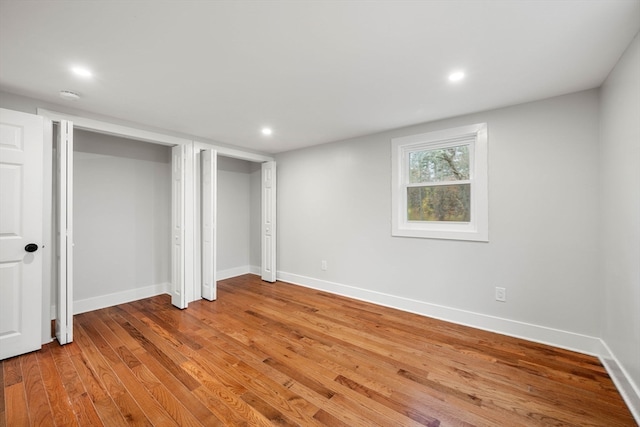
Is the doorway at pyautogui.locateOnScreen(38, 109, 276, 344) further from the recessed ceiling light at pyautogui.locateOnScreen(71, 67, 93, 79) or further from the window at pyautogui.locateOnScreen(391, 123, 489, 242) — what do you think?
the window at pyautogui.locateOnScreen(391, 123, 489, 242)

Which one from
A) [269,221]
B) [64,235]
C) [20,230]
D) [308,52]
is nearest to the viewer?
[308,52]

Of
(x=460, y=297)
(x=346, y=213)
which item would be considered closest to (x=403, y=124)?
(x=346, y=213)

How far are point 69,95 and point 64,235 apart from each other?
4.17ft

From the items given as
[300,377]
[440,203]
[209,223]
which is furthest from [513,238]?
[209,223]

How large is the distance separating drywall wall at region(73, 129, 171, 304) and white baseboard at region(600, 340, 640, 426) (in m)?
4.91

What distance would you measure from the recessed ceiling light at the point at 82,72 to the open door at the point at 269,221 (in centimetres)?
281

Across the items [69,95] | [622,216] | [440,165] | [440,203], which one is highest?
[69,95]

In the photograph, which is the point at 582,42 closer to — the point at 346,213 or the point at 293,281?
the point at 346,213

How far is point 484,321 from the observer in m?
2.87

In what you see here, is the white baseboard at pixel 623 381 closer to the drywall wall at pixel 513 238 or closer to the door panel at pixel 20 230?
the drywall wall at pixel 513 238

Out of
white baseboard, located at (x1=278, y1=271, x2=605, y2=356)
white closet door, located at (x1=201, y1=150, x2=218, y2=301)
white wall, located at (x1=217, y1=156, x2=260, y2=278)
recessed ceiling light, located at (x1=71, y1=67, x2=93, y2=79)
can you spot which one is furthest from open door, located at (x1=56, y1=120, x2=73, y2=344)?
white baseboard, located at (x1=278, y1=271, x2=605, y2=356)

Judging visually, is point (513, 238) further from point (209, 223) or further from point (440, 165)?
point (209, 223)

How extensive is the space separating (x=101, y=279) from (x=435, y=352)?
4008 millimetres

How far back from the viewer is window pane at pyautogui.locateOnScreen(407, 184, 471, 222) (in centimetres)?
311
